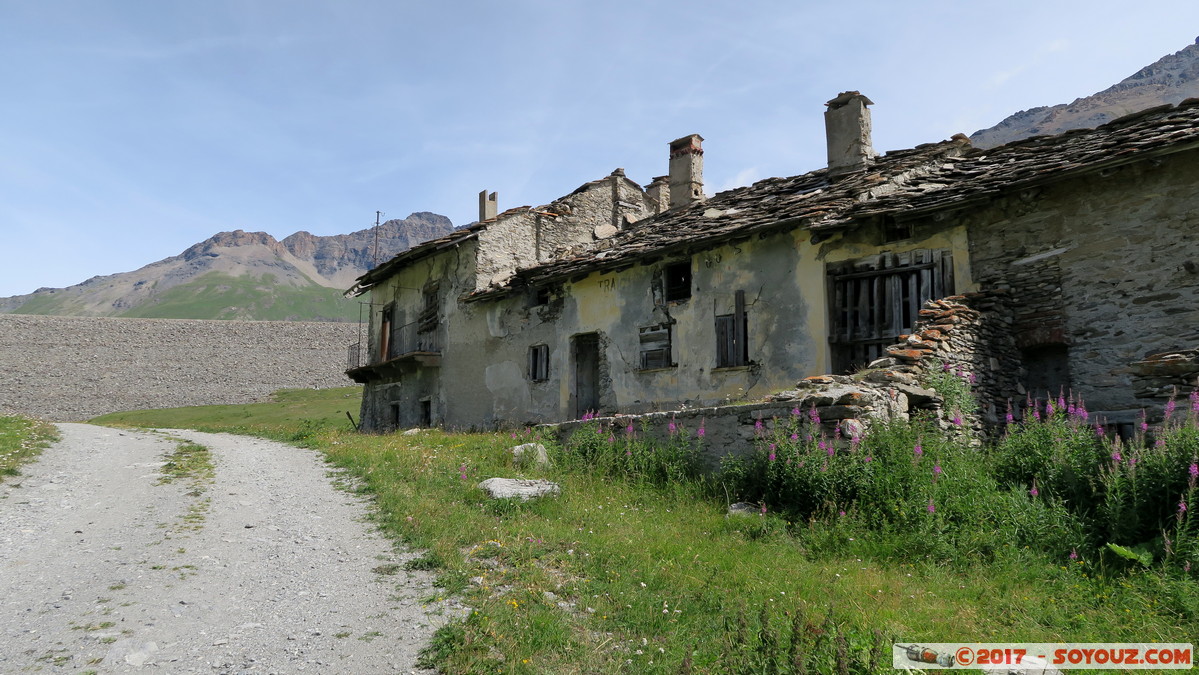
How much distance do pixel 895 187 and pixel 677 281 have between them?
14.6ft

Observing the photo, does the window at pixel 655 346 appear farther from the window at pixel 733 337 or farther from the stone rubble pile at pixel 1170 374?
the stone rubble pile at pixel 1170 374

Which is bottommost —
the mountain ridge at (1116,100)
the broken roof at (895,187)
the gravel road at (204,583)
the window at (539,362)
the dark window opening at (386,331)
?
the gravel road at (204,583)

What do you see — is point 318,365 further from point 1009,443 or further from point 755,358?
point 1009,443

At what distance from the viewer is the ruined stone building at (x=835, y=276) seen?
9852 mm

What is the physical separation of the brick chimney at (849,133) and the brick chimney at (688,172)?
4.50m

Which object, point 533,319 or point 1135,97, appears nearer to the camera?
point 533,319

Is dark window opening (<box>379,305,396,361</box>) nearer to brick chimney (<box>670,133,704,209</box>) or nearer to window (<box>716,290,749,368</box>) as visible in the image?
brick chimney (<box>670,133,704,209</box>)

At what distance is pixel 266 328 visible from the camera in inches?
2554

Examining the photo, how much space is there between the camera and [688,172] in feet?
64.3

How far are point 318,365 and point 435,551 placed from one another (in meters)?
59.1

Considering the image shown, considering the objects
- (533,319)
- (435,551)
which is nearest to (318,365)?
(533,319)

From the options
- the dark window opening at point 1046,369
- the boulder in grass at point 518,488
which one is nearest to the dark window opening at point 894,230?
the dark window opening at point 1046,369

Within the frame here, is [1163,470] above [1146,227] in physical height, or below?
below

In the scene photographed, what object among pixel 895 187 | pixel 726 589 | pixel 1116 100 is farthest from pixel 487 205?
pixel 1116 100
